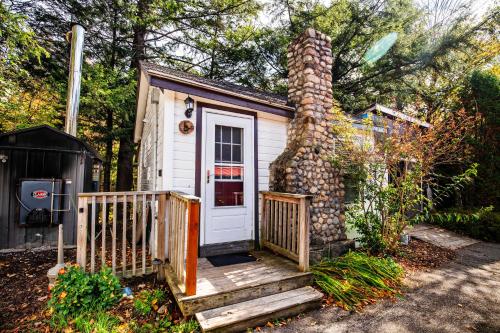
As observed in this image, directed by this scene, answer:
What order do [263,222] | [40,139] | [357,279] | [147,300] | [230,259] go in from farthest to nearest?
[40,139]
[263,222]
[230,259]
[357,279]
[147,300]

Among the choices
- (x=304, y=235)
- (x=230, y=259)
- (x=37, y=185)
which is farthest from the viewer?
(x=37, y=185)

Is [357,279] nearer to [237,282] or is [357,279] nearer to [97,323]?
[237,282]

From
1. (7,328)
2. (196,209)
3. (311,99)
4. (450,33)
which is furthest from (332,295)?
(450,33)

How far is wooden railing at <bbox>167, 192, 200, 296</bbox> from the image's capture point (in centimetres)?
265

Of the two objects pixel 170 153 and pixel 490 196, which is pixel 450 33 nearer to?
pixel 490 196

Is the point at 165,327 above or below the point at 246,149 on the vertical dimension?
below

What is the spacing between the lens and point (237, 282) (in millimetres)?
3150

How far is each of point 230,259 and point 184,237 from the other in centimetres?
146

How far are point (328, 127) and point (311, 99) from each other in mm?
675

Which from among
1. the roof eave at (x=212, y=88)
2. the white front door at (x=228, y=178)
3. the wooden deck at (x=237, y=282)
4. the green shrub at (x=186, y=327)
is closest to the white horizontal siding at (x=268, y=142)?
the white front door at (x=228, y=178)

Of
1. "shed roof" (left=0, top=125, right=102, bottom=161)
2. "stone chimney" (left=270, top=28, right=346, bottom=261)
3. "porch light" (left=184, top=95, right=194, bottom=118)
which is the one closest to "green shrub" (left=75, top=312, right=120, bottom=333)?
"porch light" (left=184, top=95, right=194, bottom=118)

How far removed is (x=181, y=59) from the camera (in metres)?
9.94

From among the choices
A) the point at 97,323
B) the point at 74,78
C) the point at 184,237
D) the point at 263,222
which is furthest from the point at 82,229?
the point at 74,78

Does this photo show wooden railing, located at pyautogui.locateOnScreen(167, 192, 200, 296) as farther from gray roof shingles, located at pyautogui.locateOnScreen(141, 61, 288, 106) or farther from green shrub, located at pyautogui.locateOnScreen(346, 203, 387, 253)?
green shrub, located at pyautogui.locateOnScreen(346, 203, 387, 253)
